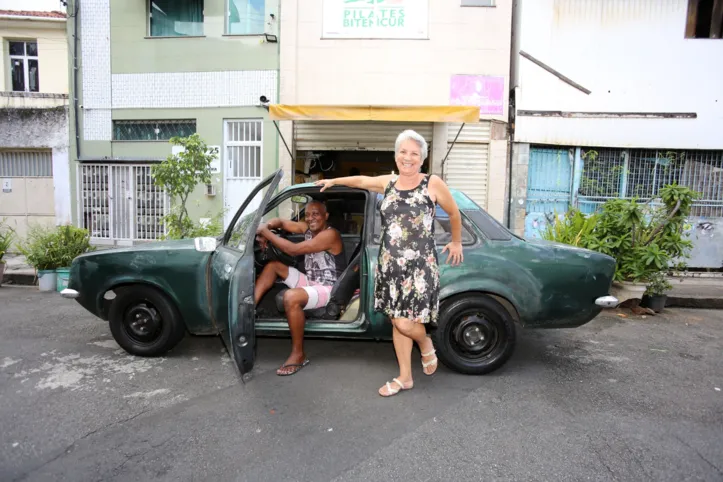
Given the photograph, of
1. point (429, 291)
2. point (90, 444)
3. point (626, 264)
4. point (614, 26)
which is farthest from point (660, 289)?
point (90, 444)

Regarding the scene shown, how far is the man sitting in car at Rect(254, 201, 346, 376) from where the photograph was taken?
355 centimetres

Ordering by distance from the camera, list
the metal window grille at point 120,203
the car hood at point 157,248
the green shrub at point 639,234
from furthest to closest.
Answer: the metal window grille at point 120,203 < the green shrub at point 639,234 < the car hood at point 157,248

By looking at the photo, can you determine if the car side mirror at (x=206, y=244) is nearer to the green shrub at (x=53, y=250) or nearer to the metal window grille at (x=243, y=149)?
the green shrub at (x=53, y=250)

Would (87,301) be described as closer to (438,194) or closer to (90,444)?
(90,444)

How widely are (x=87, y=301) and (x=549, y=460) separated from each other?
12.3ft

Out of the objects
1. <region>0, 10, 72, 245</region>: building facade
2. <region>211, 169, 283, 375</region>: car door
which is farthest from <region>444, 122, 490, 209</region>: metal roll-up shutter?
<region>0, 10, 72, 245</region>: building facade

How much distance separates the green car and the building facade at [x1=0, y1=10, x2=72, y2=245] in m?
8.16

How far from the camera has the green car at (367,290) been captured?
3.49 meters

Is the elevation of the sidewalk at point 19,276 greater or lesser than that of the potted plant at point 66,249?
lesser

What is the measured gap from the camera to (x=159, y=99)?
32.2 feet

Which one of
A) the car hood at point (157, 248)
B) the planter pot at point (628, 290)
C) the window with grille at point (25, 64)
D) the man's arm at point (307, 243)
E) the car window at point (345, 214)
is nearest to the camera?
the man's arm at point (307, 243)

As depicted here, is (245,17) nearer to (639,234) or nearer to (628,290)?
(639,234)

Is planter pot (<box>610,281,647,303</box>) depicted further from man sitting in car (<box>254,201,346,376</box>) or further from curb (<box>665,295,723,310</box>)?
man sitting in car (<box>254,201,346,376</box>)

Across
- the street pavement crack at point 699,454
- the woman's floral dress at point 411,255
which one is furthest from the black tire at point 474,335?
the street pavement crack at point 699,454
